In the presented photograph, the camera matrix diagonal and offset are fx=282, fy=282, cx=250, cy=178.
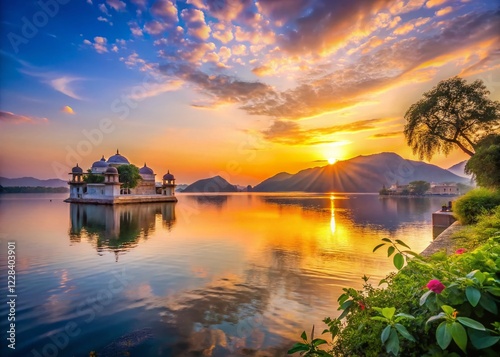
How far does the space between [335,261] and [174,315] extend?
7.05 metres

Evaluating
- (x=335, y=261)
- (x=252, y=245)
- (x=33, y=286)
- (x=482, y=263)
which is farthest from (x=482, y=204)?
(x=33, y=286)

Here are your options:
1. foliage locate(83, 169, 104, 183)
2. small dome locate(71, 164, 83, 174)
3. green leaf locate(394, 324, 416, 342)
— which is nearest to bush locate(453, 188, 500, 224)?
green leaf locate(394, 324, 416, 342)

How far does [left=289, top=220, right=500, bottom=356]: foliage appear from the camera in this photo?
1.60m

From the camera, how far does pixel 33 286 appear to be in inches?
322

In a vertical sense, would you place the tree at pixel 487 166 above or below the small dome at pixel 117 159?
below

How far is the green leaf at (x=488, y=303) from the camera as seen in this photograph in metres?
1.76

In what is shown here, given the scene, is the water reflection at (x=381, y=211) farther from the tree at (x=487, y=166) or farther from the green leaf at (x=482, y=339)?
the green leaf at (x=482, y=339)

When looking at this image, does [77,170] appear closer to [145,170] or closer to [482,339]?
[145,170]

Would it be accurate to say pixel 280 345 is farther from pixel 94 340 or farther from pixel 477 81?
pixel 477 81

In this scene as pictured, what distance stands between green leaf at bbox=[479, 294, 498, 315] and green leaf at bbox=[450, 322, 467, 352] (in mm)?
390

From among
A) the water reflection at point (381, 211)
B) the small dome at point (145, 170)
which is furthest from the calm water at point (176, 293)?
the small dome at point (145, 170)

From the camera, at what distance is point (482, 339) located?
1.56m

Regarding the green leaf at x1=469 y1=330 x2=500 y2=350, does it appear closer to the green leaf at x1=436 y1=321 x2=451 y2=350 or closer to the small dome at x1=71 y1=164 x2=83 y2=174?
the green leaf at x1=436 y1=321 x2=451 y2=350

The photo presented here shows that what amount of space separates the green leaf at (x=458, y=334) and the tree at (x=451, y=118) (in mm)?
22812
